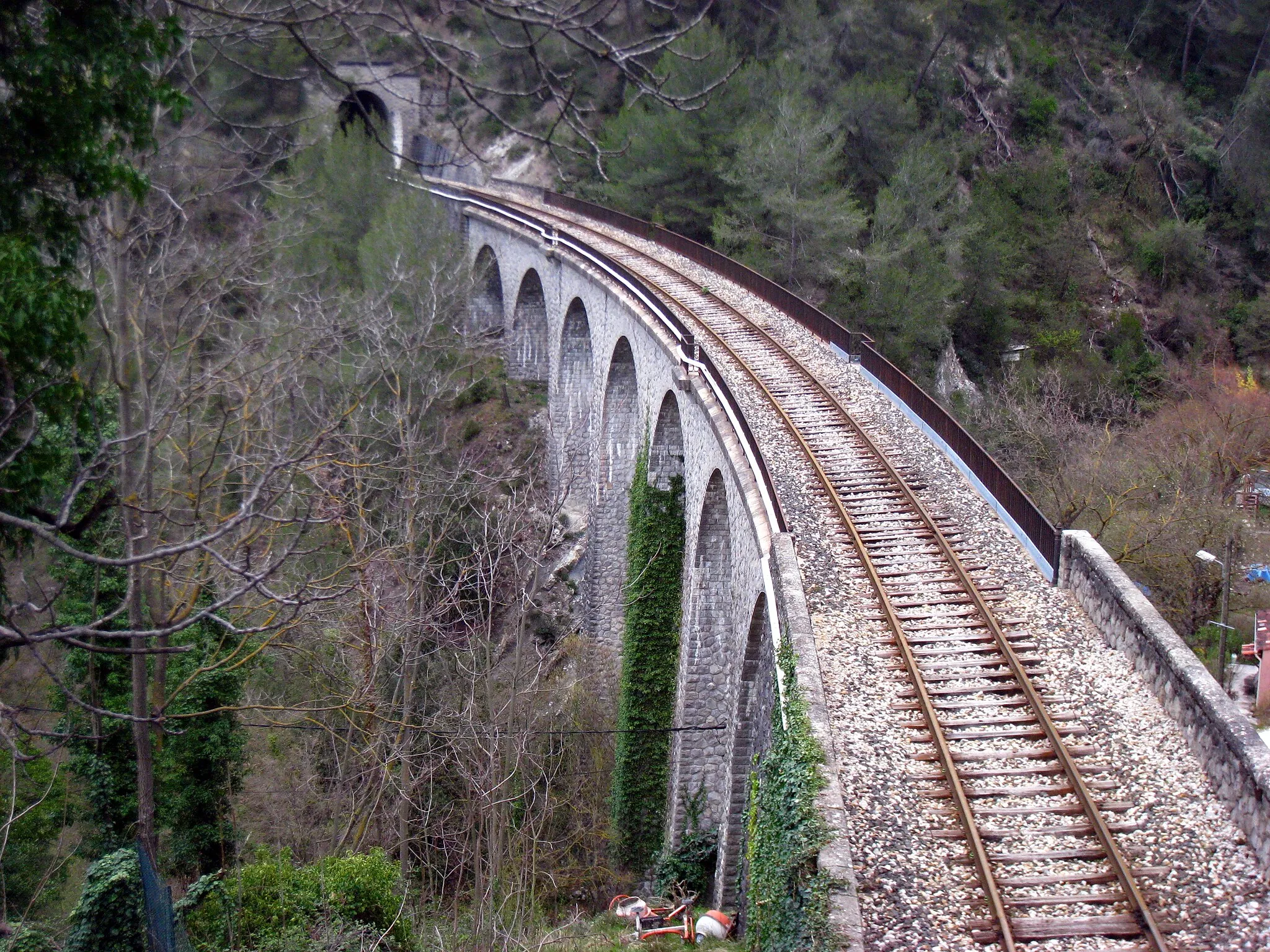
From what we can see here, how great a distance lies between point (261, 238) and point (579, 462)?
992 cm

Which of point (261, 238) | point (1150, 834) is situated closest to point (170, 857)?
point (1150, 834)

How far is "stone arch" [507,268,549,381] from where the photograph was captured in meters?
28.9

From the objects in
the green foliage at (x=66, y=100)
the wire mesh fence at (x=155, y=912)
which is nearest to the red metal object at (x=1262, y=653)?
the wire mesh fence at (x=155, y=912)

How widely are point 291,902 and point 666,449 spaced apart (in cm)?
912

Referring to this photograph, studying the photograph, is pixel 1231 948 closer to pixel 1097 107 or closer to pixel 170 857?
pixel 170 857

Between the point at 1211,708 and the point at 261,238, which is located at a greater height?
the point at 261,238

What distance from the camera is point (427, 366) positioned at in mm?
23562

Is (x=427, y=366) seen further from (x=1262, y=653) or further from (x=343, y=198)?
(x=1262, y=653)

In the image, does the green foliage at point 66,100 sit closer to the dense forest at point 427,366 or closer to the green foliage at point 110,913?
the dense forest at point 427,366

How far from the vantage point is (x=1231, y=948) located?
5.70 m

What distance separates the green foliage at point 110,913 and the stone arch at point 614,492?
12.2 meters

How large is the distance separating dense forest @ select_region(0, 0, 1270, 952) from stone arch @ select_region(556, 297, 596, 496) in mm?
1170

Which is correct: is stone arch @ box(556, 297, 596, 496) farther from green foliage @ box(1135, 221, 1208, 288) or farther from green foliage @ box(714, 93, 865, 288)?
green foliage @ box(1135, 221, 1208, 288)

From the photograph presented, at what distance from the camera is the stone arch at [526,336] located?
28.9m
